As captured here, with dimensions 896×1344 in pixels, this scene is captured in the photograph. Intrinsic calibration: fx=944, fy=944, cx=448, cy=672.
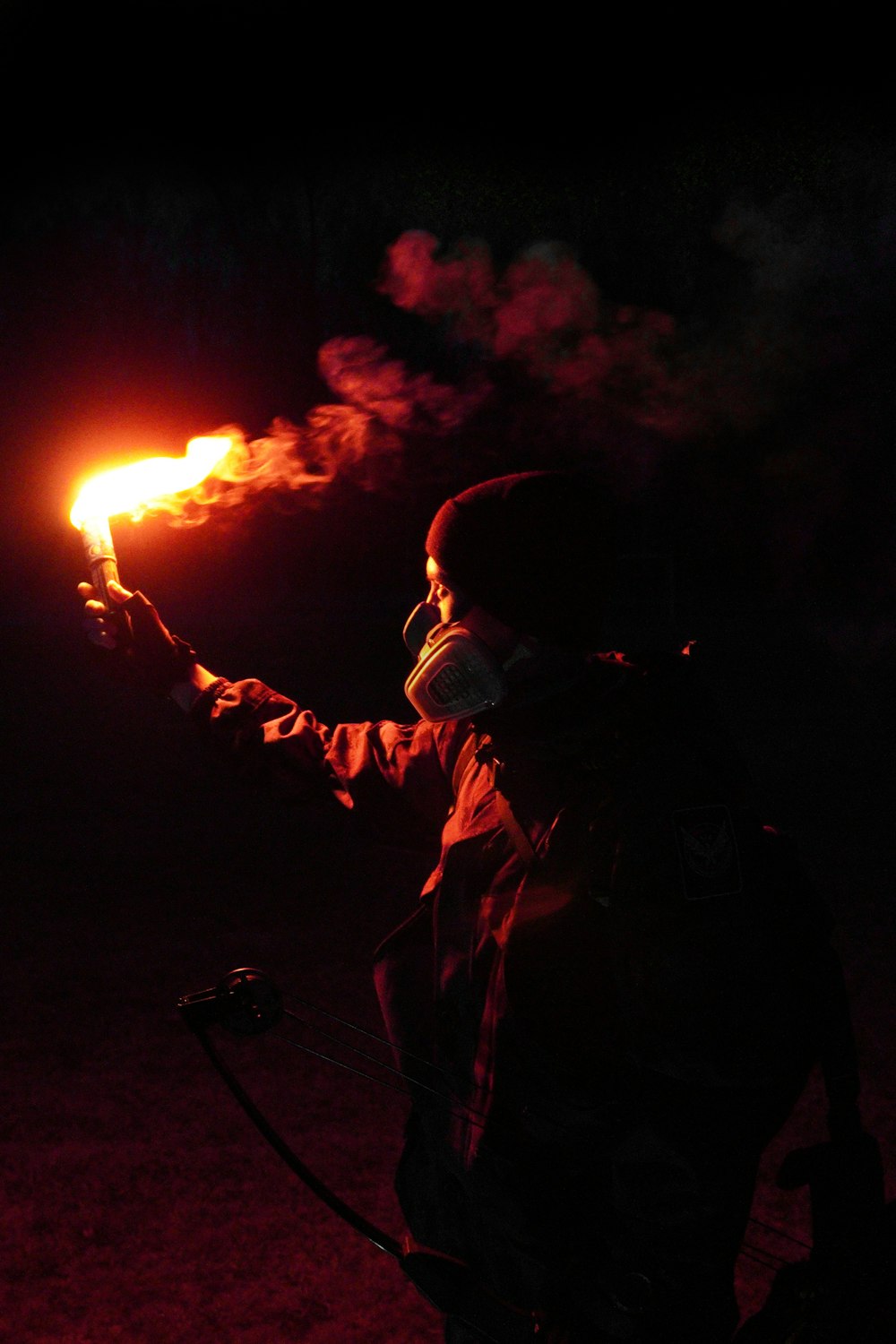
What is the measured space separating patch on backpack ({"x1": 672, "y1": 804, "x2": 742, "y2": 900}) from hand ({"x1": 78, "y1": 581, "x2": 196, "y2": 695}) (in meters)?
1.56

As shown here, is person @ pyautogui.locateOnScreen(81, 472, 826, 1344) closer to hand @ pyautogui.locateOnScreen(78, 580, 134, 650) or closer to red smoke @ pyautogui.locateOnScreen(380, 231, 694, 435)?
hand @ pyautogui.locateOnScreen(78, 580, 134, 650)

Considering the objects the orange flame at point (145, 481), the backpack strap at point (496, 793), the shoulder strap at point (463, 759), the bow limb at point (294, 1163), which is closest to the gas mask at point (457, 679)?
the backpack strap at point (496, 793)

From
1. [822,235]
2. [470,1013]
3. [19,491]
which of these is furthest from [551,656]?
[19,491]

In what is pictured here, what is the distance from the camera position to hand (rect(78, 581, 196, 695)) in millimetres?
2688

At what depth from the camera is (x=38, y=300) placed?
12.6 metres

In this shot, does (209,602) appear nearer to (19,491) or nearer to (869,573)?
(19,491)

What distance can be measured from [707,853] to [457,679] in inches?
23.8

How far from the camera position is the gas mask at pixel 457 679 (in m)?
1.92

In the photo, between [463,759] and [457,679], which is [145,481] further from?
[457,679]

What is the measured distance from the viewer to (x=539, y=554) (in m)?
1.94

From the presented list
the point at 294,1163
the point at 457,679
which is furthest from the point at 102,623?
the point at 294,1163

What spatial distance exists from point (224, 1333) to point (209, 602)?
13.3 metres

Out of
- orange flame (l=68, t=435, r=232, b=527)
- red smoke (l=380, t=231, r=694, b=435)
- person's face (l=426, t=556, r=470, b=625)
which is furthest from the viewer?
red smoke (l=380, t=231, r=694, b=435)

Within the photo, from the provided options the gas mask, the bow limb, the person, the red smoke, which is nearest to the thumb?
the person
